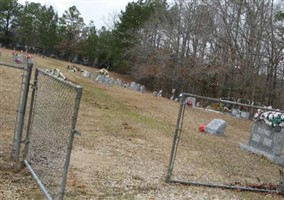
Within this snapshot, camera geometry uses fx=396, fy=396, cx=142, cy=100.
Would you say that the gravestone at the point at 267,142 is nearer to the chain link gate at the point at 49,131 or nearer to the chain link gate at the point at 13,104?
the chain link gate at the point at 13,104

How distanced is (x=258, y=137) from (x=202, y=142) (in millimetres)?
1633

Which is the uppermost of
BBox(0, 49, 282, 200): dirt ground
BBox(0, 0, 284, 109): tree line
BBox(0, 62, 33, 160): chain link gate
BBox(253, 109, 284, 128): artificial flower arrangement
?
BBox(0, 0, 284, 109): tree line

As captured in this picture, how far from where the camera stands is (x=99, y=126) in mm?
11125

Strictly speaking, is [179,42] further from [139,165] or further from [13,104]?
[139,165]

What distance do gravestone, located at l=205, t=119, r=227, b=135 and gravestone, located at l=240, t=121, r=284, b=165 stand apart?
181cm

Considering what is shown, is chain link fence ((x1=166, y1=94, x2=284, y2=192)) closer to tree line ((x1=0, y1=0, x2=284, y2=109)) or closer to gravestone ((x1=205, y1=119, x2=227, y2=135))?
gravestone ((x1=205, y1=119, x2=227, y2=135))

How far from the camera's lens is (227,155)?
10.2 metres

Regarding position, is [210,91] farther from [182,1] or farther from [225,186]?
[225,186]

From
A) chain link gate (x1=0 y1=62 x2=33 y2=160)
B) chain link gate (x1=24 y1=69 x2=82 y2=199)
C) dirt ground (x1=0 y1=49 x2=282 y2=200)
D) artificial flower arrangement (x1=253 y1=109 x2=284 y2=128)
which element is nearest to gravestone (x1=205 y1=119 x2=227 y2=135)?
dirt ground (x1=0 y1=49 x2=282 y2=200)

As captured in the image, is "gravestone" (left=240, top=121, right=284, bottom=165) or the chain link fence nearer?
the chain link fence

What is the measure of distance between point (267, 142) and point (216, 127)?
2.75 meters

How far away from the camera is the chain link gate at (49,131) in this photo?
480cm

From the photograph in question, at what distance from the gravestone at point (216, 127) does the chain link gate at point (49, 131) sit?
859 cm

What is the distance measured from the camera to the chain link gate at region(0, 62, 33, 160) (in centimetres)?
Answer: 599
